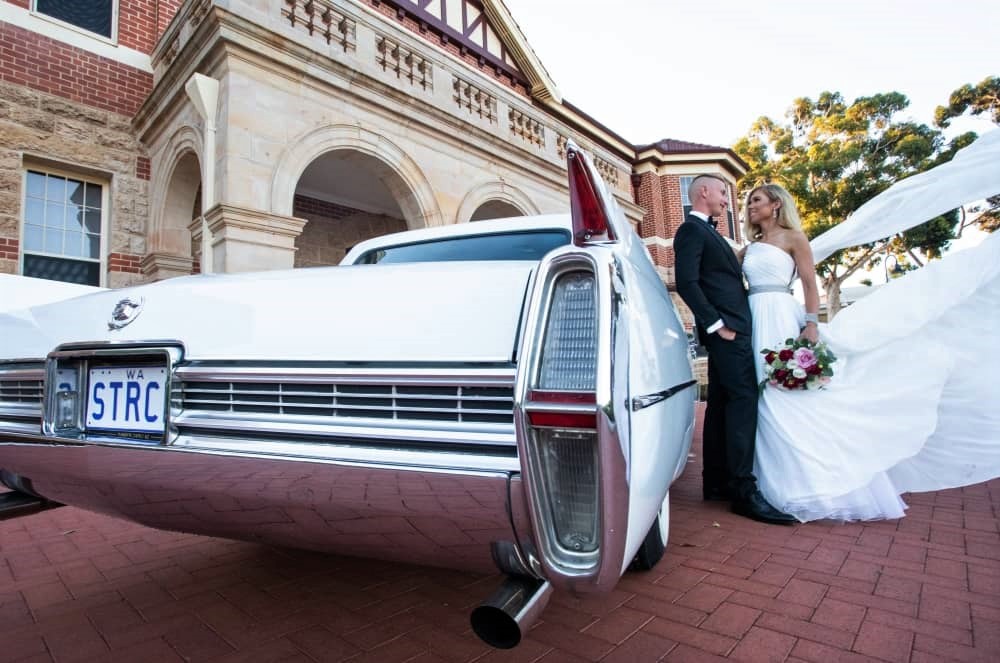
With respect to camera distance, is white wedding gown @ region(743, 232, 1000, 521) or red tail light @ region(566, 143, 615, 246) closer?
red tail light @ region(566, 143, 615, 246)

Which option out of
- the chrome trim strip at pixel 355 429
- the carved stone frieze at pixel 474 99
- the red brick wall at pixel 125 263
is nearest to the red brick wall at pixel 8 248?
the red brick wall at pixel 125 263

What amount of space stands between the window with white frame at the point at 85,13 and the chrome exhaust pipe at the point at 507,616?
31.8 feet

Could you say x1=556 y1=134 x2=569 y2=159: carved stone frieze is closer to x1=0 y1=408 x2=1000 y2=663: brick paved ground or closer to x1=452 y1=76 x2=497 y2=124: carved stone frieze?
x1=452 y1=76 x2=497 y2=124: carved stone frieze

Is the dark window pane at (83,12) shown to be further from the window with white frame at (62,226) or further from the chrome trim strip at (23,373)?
the chrome trim strip at (23,373)

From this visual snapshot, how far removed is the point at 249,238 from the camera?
549cm

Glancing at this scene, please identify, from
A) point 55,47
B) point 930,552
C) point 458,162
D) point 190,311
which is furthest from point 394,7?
point 930,552

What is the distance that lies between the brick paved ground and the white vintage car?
1.58 feet

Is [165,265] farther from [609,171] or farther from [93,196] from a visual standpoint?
[609,171]

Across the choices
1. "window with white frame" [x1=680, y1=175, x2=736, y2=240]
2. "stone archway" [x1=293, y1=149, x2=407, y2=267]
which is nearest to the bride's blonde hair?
"stone archway" [x1=293, y1=149, x2=407, y2=267]

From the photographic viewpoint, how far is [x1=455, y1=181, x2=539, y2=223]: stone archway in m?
8.18

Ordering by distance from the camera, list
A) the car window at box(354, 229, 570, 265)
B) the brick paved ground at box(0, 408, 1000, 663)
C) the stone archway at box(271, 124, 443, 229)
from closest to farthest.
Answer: the brick paved ground at box(0, 408, 1000, 663)
the car window at box(354, 229, 570, 265)
the stone archway at box(271, 124, 443, 229)

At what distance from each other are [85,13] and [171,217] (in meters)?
3.11

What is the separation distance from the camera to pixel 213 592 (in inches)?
85.6

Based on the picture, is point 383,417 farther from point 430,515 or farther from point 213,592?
point 213,592
